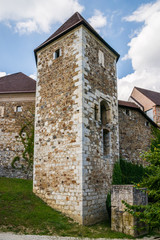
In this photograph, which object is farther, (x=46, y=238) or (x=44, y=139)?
(x=44, y=139)

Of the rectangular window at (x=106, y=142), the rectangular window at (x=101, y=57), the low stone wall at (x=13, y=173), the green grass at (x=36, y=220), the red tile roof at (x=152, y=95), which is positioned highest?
the red tile roof at (x=152, y=95)

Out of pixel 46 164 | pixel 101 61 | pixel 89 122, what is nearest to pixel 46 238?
pixel 46 164

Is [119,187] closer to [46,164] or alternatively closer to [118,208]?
[118,208]

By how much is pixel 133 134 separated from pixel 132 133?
0.11 metres

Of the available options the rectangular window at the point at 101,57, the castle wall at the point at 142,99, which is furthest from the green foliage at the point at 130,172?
the castle wall at the point at 142,99

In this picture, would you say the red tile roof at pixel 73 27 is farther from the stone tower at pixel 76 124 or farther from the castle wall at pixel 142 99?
the castle wall at pixel 142 99

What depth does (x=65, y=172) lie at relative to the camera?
31.1 ft

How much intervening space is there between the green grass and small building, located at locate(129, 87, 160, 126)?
13933 millimetres

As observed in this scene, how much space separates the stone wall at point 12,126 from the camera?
1455 cm

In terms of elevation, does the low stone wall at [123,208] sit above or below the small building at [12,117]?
below

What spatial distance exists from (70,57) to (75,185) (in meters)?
6.21

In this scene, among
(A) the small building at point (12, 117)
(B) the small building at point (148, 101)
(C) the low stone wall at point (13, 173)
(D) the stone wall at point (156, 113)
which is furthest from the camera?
(B) the small building at point (148, 101)

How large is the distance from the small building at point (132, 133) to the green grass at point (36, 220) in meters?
5.59

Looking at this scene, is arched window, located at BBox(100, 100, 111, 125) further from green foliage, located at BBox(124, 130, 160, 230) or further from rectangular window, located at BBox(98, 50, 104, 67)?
green foliage, located at BBox(124, 130, 160, 230)
